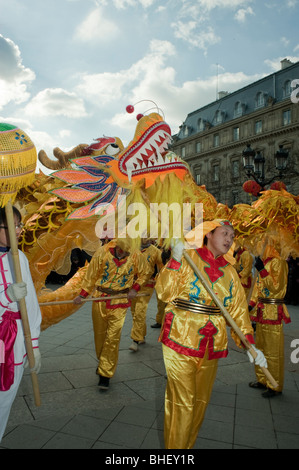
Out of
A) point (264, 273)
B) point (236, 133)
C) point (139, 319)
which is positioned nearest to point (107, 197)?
point (264, 273)

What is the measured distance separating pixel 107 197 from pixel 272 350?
8.76ft

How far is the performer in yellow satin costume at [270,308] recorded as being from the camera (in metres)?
3.83

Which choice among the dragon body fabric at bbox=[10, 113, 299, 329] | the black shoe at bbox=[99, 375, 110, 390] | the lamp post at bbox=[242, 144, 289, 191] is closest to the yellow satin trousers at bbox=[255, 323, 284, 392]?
the black shoe at bbox=[99, 375, 110, 390]

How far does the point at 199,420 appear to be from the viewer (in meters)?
2.34

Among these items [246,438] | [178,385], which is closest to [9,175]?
[178,385]

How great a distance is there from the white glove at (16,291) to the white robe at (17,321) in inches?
2.8

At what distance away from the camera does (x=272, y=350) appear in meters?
3.81

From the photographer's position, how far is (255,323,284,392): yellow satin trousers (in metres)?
3.76

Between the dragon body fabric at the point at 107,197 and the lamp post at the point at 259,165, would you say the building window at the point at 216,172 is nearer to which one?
the lamp post at the point at 259,165

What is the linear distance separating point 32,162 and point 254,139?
28.0m

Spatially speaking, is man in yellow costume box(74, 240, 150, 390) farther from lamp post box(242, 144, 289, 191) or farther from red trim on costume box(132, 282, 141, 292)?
lamp post box(242, 144, 289, 191)

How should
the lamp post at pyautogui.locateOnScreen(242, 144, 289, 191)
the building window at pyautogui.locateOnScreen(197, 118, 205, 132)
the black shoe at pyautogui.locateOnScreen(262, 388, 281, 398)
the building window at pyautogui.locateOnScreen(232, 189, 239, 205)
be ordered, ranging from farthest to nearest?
1. the building window at pyautogui.locateOnScreen(197, 118, 205, 132)
2. the building window at pyautogui.locateOnScreen(232, 189, 239, 205)
3. the lamp post at pyautogui.locateOnScreen(242, 144, 289, 191)
4. the black shoe at pyautogui.locateOnScreen(262, 388, 281, 398)

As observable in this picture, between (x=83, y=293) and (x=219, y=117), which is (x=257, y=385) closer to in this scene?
(x=83, y=293)
